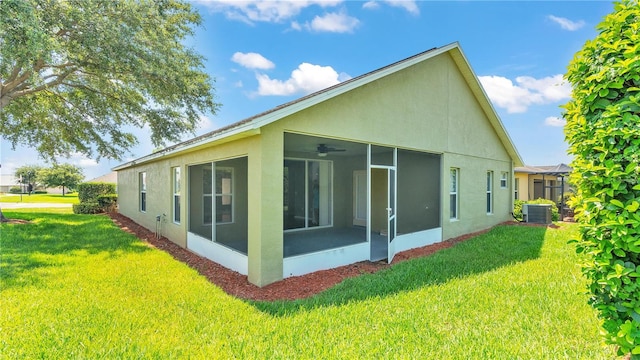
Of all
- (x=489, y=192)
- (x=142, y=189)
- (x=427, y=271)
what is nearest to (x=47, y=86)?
(x=142, y=189)

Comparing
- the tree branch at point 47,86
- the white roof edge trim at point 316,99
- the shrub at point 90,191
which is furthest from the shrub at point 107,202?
the white roof edge trim at point 316,99

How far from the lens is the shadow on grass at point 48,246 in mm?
6324

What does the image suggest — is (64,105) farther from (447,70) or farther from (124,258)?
(447,70)

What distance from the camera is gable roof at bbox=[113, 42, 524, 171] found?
17.6ft

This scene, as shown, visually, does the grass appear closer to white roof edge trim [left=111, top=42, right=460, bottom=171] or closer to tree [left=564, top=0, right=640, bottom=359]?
white roof edge trim [left=111, top=42, right=460, bottom=171]

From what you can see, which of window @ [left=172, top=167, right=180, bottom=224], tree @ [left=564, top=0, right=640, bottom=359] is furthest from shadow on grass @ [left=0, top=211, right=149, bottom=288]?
tree @ [left=564, top=0, right=640, bottom=359]

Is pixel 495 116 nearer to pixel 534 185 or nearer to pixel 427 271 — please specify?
pixel 427 271

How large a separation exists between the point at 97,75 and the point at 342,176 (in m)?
10.1

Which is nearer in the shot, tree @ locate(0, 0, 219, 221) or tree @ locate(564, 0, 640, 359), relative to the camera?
tree @ locate(564, 0, 640, 359)

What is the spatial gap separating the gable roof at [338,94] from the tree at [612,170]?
3.90 metres

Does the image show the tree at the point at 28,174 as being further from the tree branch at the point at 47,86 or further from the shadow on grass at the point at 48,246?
the shadow on grass at the point at 48,246

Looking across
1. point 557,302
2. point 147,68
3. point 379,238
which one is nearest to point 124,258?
point 147,68

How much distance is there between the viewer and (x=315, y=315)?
4152mm

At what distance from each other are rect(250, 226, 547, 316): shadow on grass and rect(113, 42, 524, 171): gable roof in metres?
2.97
